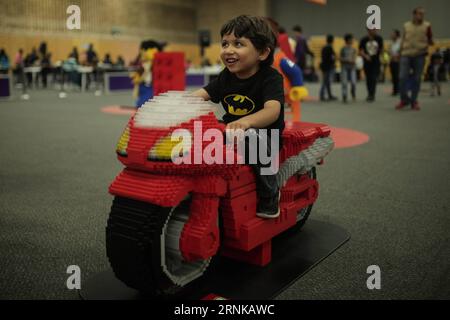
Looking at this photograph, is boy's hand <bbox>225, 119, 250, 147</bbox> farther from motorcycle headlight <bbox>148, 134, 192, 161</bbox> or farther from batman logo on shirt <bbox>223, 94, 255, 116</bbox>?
batman logo on shirt <bbox>223, 94, 255, 116</bbox>

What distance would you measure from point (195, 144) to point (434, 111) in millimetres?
6822

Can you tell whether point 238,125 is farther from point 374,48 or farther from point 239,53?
point 374,48

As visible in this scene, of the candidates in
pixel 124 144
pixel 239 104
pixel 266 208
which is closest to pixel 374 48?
pixel 239 104

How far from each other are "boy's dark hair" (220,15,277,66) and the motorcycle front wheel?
68cm

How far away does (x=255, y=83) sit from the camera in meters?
1.69

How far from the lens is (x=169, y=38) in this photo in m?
23.3

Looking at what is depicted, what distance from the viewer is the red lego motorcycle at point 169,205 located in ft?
4.46

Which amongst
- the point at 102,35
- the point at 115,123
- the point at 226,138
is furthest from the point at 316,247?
the point at 102,35

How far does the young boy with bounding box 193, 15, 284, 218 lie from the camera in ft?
5.25

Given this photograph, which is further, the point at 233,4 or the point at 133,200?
the point at 233,4

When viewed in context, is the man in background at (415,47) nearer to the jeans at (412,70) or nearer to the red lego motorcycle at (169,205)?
the jeans at (412,70)

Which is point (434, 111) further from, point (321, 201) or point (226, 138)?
point (226, 138)

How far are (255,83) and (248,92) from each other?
0.04 m
